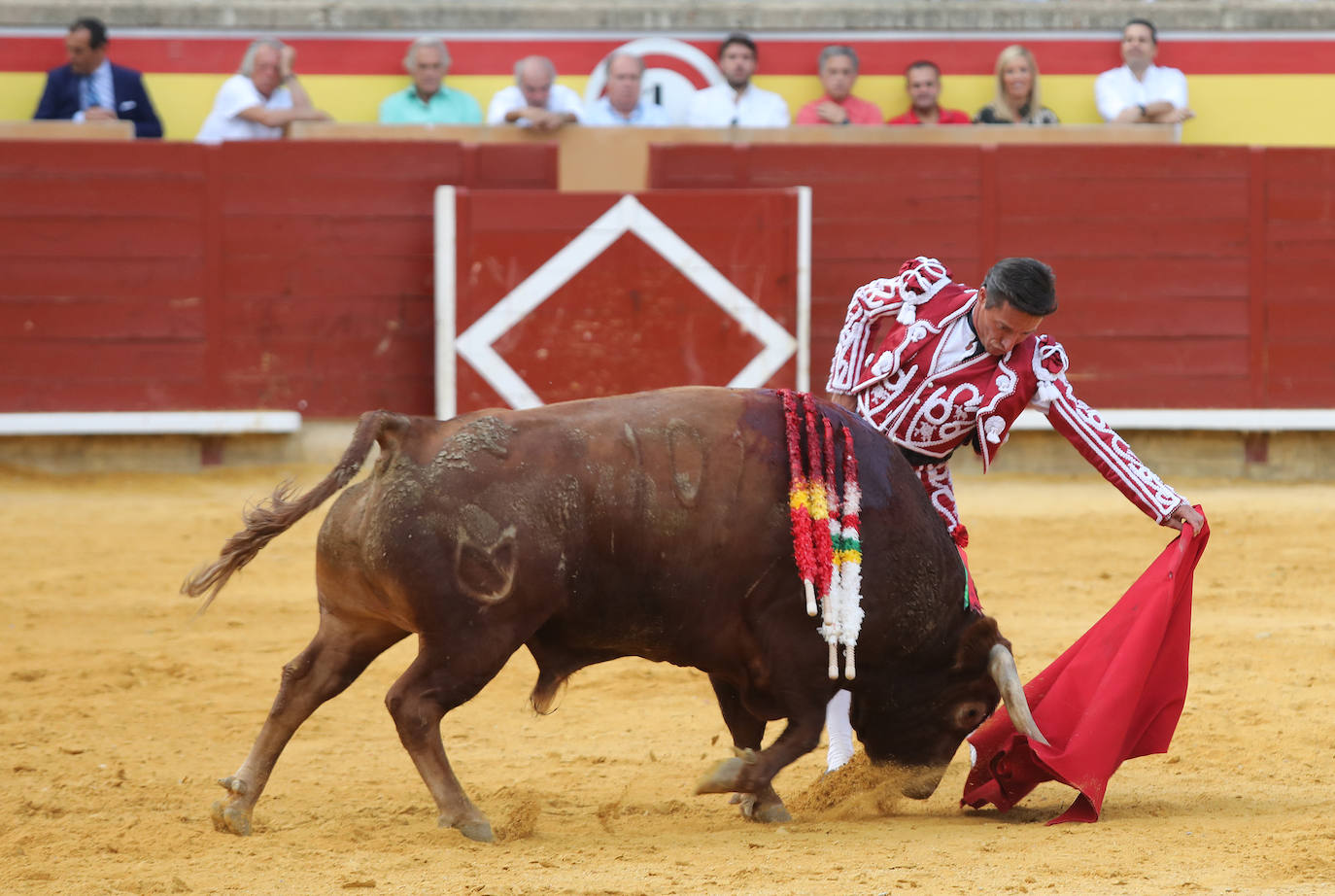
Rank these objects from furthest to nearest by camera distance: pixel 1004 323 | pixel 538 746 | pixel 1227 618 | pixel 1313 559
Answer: pixel 1313 559 < pixel 1227 618 < pixel 538 746 < pixel 1004 323

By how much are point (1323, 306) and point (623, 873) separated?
21.0 feet

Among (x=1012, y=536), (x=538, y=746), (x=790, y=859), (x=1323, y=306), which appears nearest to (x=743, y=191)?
(x=1012, y=536)

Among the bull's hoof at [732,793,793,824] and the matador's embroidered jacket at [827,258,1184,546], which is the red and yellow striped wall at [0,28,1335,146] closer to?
the matador's embroidered jacket at [827,258,1184,546]

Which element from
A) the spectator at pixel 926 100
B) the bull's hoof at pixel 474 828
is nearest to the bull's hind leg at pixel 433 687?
the bull's hoof at pixel 474 828

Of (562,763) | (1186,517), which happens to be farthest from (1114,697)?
(562,763)

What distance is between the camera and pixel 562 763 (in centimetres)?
411

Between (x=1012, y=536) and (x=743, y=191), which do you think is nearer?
(x=1012, y=536)

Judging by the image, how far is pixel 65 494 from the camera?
24.2ft

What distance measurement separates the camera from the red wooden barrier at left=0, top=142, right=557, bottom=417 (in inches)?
304

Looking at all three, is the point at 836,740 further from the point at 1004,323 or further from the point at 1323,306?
the point at 1323,306

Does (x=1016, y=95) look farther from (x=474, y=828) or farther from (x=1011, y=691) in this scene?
(x=474, y=828)

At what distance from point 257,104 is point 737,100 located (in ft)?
7.58

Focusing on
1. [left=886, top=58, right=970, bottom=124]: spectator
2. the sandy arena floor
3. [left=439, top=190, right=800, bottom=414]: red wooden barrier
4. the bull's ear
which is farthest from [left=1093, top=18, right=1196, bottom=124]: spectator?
the bull's ear

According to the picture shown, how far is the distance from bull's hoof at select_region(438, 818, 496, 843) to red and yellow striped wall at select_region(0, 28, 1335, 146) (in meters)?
6.00
